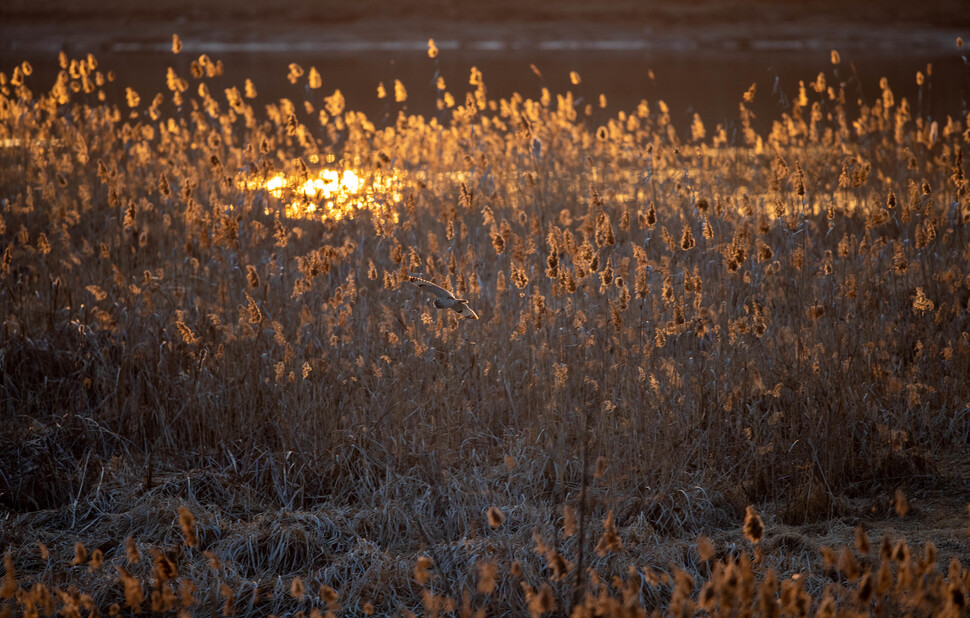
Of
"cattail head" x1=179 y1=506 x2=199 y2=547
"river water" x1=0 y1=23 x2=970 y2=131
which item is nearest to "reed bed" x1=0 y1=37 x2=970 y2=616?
"cattail head" x1=179 y1=506 x2=199 y2=547

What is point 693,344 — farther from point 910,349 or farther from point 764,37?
point 764,37

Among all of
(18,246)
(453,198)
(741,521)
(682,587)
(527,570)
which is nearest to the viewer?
(682,587)

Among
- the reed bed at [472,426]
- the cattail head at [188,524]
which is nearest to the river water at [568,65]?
the reed bed at [472,426]

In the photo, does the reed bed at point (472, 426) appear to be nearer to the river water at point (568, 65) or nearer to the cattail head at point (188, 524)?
the cattail head at point (188, 524)

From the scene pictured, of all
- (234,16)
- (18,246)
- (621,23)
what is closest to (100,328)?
(18,246)

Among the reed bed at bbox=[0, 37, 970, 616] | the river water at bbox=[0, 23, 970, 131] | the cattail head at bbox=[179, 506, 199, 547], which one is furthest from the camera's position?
the river water at bbox=[0, 23, 970, 131]

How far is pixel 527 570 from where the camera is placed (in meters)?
2.53

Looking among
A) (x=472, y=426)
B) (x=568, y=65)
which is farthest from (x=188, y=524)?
(x=568, y=65)

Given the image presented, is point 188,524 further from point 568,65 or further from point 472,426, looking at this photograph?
point 568,65

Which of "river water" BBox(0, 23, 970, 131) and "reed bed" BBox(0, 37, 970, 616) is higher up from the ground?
"river water" BBox(0, 23, 970, 131)

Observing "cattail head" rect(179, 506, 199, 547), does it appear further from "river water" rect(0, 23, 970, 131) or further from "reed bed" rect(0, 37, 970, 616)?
"river water" rect(0, 23, 970, 131)

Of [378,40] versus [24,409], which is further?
[378,40]

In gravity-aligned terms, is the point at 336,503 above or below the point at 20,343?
below

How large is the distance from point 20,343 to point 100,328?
1.24ft
